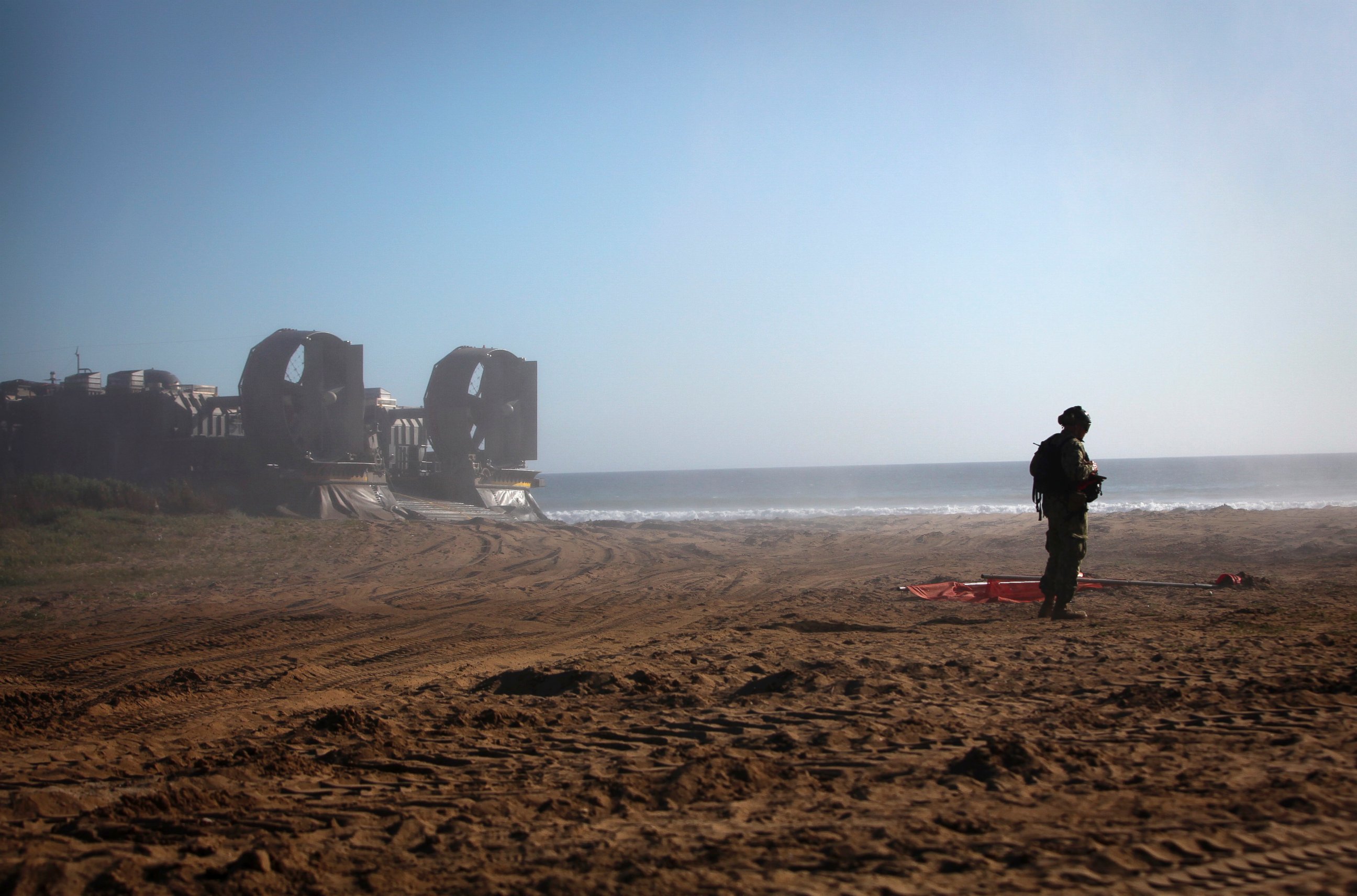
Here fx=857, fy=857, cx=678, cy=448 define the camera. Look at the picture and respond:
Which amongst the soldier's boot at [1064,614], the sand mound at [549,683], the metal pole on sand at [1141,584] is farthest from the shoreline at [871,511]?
the sand mound at [549,683]

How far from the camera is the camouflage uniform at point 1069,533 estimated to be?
7410 millimetres

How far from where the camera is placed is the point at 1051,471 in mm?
7770

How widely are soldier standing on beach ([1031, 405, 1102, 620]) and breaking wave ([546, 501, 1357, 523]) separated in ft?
73.3

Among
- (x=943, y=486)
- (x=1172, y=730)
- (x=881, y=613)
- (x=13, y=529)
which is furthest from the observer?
(x=943, y=486)

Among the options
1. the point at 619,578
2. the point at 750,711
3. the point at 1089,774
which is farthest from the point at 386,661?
the point at 619,578

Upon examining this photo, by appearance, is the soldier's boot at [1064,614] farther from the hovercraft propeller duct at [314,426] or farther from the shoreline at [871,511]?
the shoreline at [871,511]

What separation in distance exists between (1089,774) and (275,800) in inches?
119

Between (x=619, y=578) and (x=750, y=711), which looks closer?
(x=750, y=711)

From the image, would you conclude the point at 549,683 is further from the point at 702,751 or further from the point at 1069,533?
the point at 1069,533

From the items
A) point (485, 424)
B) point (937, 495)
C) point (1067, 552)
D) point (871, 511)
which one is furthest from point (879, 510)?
point (1067, 552)

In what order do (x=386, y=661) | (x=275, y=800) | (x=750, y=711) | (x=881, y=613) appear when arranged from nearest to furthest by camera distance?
(x=275, y=800) < (x=750, y=711) < (x=386, y=661) < (x=881, y=613)

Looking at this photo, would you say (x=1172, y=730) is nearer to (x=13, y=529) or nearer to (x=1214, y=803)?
(x=1214, y=803)

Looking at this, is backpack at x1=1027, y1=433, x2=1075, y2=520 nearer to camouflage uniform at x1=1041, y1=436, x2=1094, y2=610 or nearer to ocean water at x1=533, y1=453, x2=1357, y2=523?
camouflage uniform at x1=1041, y1=436, x2=1094, y2=610

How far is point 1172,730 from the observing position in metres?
3.58
